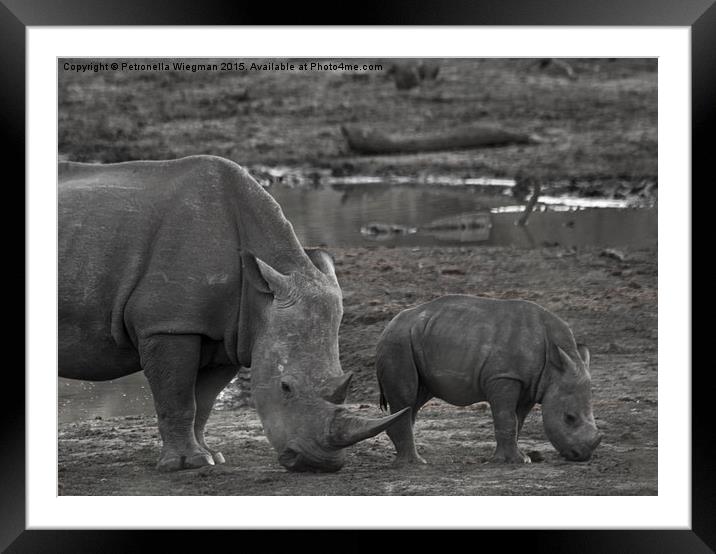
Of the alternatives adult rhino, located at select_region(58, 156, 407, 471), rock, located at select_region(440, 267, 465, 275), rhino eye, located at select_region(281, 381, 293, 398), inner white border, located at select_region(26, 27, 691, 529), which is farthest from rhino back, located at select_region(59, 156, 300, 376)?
rock, located at select_region(440, 267, 465, 275)

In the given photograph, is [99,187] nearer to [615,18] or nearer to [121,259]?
[121,259]

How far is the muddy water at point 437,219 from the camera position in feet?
40.0

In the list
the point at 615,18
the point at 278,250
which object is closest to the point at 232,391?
the point at 278,250

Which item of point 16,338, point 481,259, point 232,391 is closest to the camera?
point 16,338

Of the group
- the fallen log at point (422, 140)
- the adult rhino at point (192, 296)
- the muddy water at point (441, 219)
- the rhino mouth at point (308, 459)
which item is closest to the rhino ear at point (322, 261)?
the adult rhino at point (192, 296)

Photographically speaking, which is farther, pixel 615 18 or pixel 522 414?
pixel 522 414

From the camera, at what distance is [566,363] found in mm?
9484

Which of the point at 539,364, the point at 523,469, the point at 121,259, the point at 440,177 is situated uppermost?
the point at 440,177

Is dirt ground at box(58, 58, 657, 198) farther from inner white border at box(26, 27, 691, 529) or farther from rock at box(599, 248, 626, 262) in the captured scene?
inner white border at box(26, 27, 691, 529)

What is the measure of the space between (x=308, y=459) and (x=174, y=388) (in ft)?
3.44

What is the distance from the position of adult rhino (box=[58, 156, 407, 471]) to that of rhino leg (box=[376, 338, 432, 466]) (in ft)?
2.35

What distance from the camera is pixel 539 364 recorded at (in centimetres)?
957

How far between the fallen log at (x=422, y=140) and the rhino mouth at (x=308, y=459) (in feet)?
16.5

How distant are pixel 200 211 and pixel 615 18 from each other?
10.1ft
